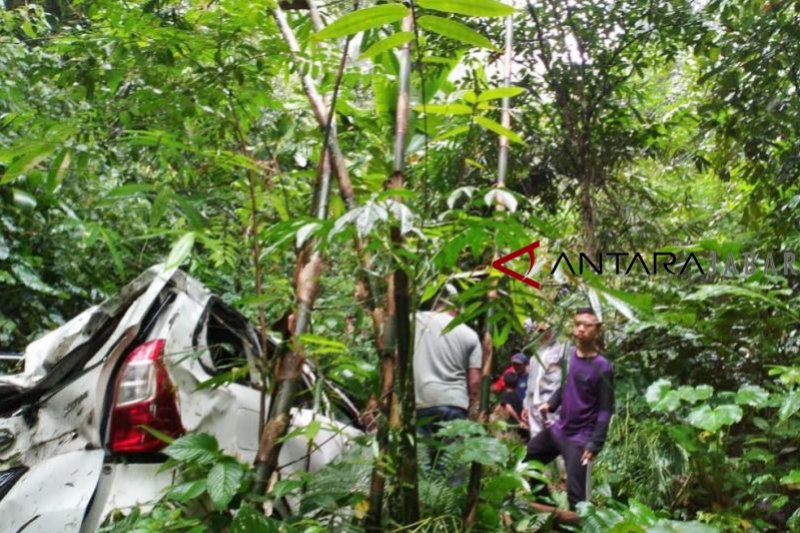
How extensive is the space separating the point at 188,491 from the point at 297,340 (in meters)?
0.51

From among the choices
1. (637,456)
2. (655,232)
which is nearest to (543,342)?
(637,456)

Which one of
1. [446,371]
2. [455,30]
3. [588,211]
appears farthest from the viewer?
[588,211]

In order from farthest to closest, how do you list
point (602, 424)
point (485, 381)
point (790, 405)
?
point (602, 424) < point (790, 405) < point (485, 381)

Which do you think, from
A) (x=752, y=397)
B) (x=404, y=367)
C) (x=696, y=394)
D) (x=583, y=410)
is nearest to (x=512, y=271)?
(x=404, y=367)

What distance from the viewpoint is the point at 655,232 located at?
6570 mm

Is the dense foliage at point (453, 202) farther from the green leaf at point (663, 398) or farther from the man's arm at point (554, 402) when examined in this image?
the man's arm at point (554, 402)

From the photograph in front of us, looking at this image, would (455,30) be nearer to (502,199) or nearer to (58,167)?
(502,199)

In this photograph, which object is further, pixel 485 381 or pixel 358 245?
pixel 485 381

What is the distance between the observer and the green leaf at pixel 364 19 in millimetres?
1509

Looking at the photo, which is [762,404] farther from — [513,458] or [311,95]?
[311,95]

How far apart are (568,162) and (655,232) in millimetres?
1172

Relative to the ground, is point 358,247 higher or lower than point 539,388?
higher

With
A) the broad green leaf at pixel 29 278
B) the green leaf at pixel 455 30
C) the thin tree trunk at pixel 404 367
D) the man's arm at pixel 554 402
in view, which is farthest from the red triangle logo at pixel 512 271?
the broad green leaf at pixel 29 278

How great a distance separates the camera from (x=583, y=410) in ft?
15.0
